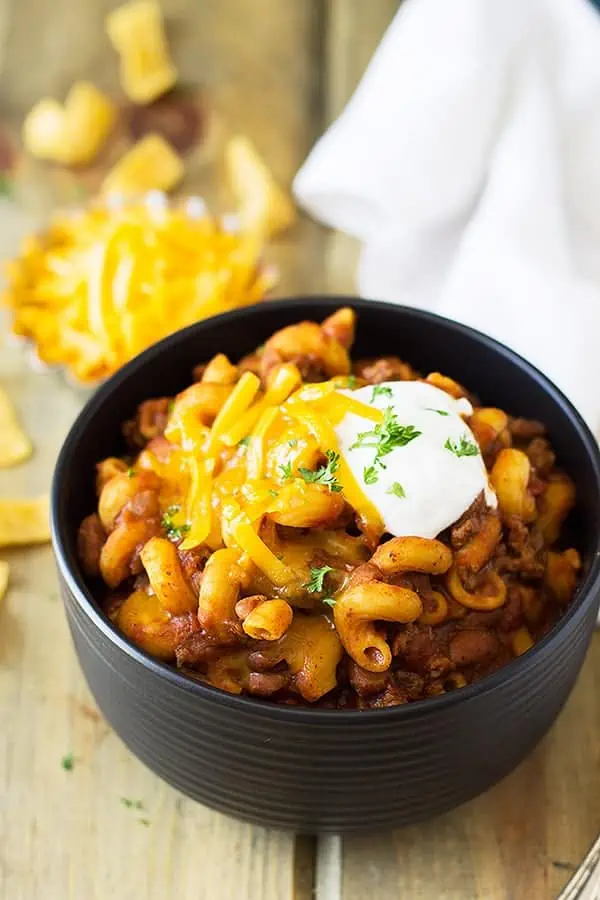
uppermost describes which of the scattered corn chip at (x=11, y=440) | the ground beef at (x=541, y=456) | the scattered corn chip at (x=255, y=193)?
the scattered corn chip at (x=255, y=193)

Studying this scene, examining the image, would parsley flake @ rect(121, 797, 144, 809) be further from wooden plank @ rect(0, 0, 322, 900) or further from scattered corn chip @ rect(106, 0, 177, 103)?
scattered corn chip @ rect(106, 0, 177, 103)

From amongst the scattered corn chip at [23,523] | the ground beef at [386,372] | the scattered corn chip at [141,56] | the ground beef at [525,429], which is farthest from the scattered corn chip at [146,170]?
the ground beef at [525,429]

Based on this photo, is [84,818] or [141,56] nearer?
[84,818]

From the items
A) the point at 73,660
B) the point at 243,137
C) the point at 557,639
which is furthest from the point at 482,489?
the point at 243,137

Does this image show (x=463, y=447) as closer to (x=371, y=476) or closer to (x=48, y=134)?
(x=371, y=476)

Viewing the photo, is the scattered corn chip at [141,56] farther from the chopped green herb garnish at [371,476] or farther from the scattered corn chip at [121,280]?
the chopped green herb garnish at [371,476]

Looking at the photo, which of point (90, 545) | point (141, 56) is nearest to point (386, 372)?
point (90, 545)

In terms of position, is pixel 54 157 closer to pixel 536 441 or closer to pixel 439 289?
pixel 439 289
